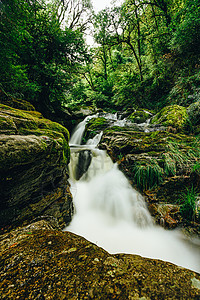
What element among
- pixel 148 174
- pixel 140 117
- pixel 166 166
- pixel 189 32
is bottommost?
pixel 148 174

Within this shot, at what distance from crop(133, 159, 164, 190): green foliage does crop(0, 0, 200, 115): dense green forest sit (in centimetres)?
475

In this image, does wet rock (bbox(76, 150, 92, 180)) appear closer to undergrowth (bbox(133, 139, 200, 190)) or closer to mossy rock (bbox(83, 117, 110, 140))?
undergrowth (bbox(133, 139, 200, 190))

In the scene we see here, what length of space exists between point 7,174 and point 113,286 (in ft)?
5.63

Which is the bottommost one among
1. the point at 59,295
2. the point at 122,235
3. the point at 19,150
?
the point at 122,235

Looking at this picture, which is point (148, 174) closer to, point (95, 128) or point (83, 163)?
point (83, 163)

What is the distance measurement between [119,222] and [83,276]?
7.97 feet

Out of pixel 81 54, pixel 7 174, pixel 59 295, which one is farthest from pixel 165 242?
pixel 81 54

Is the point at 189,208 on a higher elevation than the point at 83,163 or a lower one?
lower

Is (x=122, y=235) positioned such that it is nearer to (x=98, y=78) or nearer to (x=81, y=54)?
(x=81, y=54)

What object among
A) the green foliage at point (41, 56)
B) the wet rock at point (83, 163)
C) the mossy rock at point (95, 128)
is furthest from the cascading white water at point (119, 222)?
the green foliage at point (41, 56)

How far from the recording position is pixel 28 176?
1.92 metres

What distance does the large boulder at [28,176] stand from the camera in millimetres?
1541

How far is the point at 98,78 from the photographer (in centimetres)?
1647

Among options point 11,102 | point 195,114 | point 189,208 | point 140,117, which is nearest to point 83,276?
point 189,208
